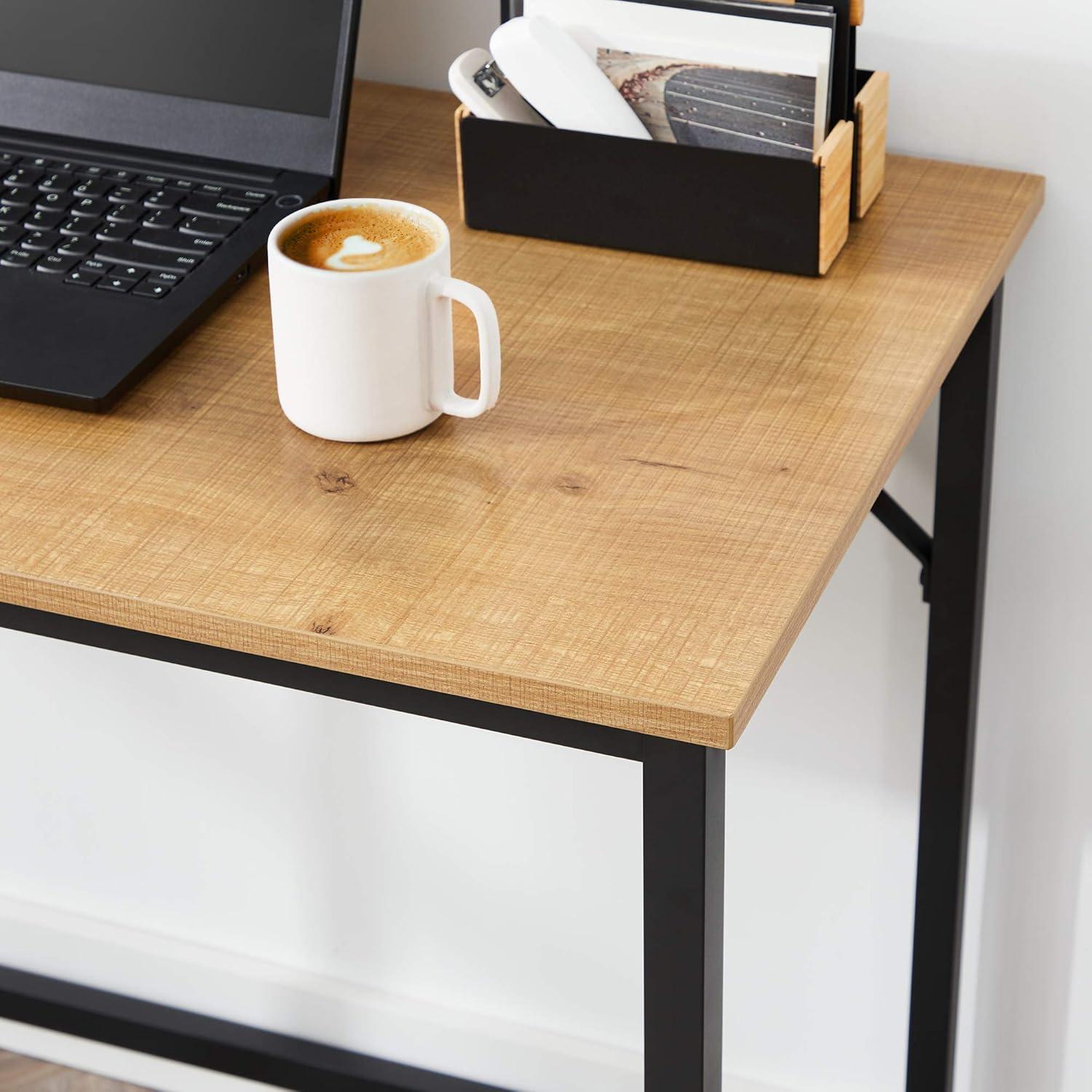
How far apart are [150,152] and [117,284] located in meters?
0.16

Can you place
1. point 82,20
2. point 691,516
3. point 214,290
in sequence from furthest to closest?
1. point 82,20
2. point 214,290
3. point 691,516

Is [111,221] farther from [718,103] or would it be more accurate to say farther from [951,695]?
[951,695]

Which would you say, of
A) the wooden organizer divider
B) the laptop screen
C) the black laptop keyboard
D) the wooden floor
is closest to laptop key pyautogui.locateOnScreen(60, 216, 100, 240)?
the black laptop keyboard

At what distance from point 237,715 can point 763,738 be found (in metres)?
0.45

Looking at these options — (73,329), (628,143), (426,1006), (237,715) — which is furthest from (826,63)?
(426,1006)

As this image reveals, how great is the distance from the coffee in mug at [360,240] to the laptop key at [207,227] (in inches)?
4.9

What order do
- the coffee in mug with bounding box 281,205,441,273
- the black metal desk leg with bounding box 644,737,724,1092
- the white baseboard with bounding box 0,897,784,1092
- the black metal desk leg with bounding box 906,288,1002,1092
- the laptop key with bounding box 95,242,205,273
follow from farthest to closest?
the white baseboard with bounding box 0,897,784,1092 < the black metal desk leg with bounding box 906,288,1002,1092 < the laptop key with bounding box 95,242,205,273 < the coffee in mug with bounding box 281,205,441,273 < the black metal desk leg with bounding box 644,737,724,1092

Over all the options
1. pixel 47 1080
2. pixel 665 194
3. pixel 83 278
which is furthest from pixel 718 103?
pixel 47 1080

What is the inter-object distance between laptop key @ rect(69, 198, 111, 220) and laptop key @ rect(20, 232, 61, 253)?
22 millimetres

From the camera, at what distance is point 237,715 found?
4.52 ft

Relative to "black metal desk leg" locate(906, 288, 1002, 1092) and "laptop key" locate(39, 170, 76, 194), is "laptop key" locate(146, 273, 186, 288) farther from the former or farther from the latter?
"black metal desk leg" locate(906, 288, 1002, 1092)

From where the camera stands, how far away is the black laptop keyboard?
802mm

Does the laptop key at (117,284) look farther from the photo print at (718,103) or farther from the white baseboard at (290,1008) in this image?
the white baseboard at (290,1008)

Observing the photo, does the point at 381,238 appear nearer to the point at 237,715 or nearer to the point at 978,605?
the point at 978,605
